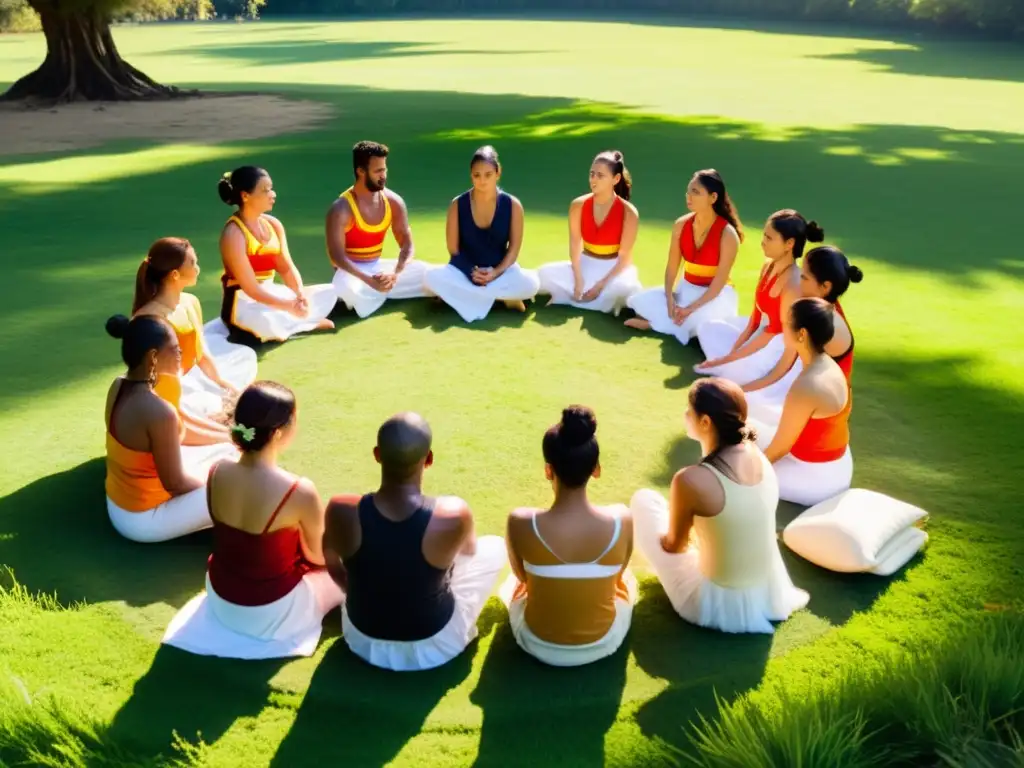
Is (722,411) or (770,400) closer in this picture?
(722,411)

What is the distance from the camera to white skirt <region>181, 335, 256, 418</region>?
509cm

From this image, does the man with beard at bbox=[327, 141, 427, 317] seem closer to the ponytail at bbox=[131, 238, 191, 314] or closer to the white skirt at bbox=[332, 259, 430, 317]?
the white skirt at bbox=[332, 259, 430, 317]

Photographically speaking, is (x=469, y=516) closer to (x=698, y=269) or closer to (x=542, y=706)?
(x=542, y=706)

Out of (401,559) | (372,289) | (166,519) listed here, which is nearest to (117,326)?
(166,519)

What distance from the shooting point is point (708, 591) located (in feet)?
11.6

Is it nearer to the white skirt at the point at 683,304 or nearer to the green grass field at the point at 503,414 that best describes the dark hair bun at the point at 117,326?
the green grass field at the point at 503,414

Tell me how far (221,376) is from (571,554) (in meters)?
3.06

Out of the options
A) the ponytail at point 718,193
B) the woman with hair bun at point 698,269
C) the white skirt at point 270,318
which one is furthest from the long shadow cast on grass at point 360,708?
the ponytail at point 718,193

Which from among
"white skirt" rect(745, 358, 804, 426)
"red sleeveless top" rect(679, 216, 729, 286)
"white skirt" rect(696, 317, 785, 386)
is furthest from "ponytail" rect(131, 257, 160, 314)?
"red sleeveless top" rect(679, 216, 729, 286)

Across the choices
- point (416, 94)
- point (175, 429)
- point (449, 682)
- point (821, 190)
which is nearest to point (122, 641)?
point (175, 429)

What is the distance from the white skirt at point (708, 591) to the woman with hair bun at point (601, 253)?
3.41 metres

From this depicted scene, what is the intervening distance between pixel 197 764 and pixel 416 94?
20.2 metres

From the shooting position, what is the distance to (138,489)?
404 cm

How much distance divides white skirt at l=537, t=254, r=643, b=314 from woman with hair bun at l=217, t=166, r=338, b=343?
173 cm
